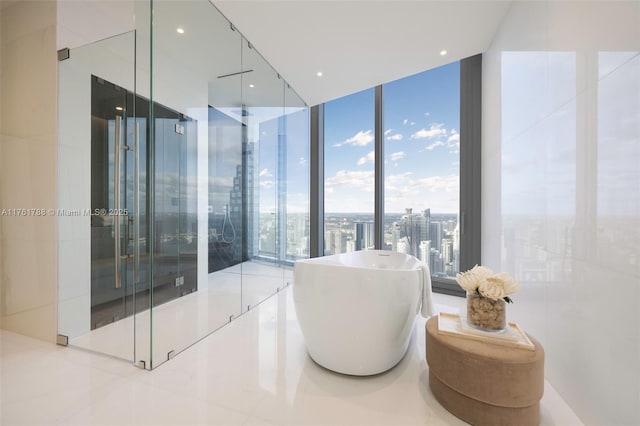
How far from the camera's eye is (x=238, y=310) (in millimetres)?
2637

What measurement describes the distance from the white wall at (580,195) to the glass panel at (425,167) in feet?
4.04

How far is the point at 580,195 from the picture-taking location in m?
1.29

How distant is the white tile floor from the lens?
1.30 m

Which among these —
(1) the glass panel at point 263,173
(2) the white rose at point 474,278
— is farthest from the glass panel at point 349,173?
(2) the white rose at point 474,278

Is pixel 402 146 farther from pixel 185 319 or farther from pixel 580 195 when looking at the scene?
pixel 185 319

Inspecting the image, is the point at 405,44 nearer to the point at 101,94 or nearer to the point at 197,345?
the point at 101,94

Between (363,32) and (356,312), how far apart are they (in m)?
2.36

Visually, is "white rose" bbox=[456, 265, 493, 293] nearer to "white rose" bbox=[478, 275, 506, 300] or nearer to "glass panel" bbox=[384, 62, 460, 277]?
"white rose" bbox=[478, 275, 506, 300]

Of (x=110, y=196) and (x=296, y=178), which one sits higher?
(x=296, y=178)

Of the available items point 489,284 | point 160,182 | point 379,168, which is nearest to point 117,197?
point 160,182

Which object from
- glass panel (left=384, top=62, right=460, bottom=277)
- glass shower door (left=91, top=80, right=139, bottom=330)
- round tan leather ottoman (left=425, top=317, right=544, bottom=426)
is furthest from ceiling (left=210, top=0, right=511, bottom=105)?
round tan leather ottoman (left=425, top=317, right=544, bottom=426)

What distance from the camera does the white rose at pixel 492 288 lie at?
1383 mm

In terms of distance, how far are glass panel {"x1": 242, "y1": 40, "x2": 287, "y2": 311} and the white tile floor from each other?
106cm

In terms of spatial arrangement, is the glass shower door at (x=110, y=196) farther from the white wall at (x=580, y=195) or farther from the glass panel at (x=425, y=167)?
the glass panel at (x=425, y=167)
